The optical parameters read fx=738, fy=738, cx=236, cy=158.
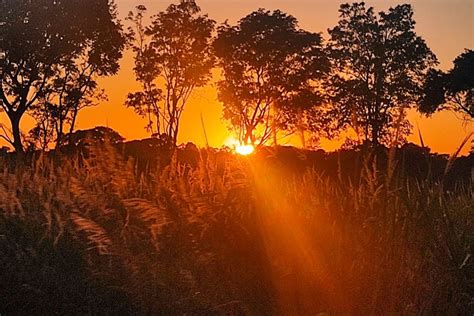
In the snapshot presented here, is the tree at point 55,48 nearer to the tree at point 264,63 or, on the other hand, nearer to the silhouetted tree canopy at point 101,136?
the tree at point 264,63

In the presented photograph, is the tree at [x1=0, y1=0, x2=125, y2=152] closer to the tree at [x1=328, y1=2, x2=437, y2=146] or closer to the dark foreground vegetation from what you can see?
the tree at [x1=328, y1=2, x2=437, y2=146]

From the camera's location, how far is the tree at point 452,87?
40719 millimetres

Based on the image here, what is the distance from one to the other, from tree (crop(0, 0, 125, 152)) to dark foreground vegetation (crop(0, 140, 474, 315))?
30.0 metres

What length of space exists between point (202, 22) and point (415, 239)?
4312 cm

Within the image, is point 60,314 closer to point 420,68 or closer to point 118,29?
point 118,29

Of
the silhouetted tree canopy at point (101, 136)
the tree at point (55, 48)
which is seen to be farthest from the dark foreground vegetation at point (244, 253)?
the tree at point (55, 48)

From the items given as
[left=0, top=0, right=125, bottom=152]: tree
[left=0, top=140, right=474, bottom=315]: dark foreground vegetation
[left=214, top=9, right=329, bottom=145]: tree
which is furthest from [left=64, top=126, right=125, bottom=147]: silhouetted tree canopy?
[left=214, top=9, right=329, bottom=145]: tree

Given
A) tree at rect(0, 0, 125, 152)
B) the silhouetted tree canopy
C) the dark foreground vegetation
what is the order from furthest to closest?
tree at rect(0, 0, 125, 152) < the silhouetted tree canopy < the dark foreground vegetation

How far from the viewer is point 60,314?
12.5ft

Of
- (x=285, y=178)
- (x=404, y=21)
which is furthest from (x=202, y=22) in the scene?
(x=285, y=178)

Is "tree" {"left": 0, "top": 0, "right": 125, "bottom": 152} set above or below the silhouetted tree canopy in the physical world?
above

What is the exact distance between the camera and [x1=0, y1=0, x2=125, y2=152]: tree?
34.7 m

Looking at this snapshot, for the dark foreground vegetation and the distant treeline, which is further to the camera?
the distant treeline

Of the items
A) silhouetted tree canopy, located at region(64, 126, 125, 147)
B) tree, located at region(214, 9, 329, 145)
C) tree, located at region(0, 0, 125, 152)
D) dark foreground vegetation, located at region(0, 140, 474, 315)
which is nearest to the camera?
dark foreground vegetation, located at region(0, 140, 474, 315)
